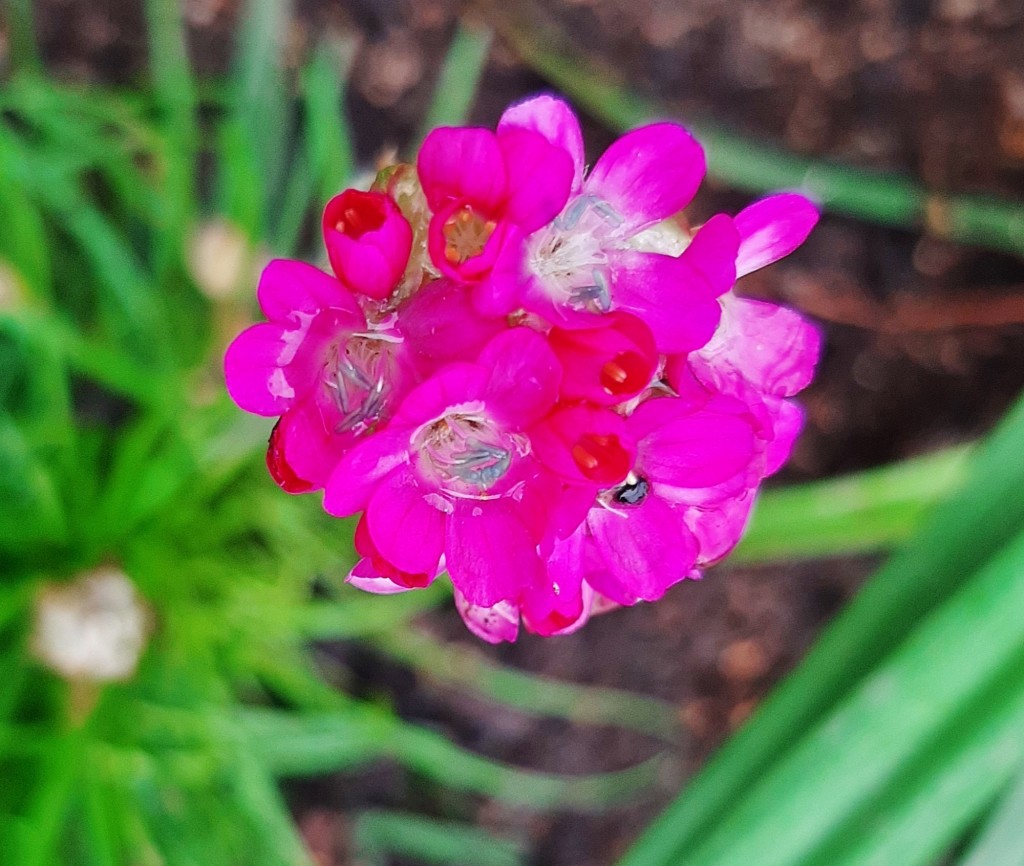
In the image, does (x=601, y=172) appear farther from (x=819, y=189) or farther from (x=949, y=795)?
(x=819, y=189)

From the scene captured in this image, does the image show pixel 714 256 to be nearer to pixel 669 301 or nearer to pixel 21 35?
pixel 669 301

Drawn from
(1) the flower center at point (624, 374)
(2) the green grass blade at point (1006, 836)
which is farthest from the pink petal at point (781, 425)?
(2) the green grass blade at point (1006, 836)

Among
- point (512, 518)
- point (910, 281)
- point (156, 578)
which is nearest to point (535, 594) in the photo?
point (512, 518)

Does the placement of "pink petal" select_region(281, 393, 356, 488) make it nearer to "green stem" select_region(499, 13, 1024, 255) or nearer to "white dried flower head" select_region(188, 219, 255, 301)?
"white dried flower head" select_region(188, 219, 255, 301)

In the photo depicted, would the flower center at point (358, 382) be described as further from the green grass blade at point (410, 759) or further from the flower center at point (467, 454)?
the green grass blade at point (410, 759)

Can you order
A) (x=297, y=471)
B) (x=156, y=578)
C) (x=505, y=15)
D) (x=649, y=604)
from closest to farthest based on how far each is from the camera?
(x=297, y=471), (x=156, y=578), (x=505, y=15), (x=649, y=604)

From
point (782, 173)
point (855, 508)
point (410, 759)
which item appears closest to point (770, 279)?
point (782, 173)
